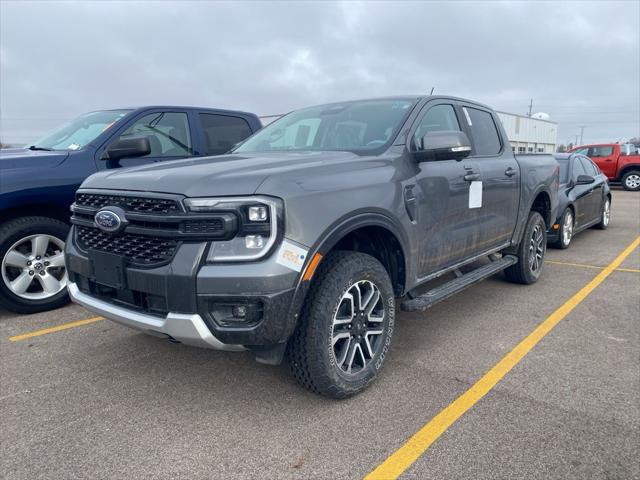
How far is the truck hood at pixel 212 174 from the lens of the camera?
2.45m

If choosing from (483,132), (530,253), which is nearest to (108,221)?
(483,132)

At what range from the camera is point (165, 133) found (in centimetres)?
537

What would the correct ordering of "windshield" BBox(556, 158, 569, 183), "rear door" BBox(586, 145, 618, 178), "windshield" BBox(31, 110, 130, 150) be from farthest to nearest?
1. "rear door" BBox(586, 145, 618, 178)
2. "windshield" BBox(556, 158, 569, 183)
3. "windshield" BBox(31, 110, 130, 150)

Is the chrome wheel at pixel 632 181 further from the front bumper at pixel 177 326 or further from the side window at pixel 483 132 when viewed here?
the front bumper at pixel 177 326

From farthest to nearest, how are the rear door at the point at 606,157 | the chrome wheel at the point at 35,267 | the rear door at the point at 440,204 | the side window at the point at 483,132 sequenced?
the rear door at the point at 606,157
the side window at the point at 483,132
the chrome wheel at the point at 35,267
the rear door at the point at 440,204

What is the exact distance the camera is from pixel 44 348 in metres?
3.70

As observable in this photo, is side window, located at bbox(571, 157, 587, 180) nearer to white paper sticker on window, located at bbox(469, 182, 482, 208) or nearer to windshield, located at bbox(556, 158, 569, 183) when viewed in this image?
windshield, located at bbox(556, 158, 569, 183)

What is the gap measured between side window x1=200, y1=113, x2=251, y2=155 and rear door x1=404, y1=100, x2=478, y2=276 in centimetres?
277

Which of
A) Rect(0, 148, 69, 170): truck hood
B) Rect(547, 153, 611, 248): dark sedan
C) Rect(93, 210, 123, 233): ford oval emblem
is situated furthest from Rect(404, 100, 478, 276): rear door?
Rect(547, 153, 611, 248): dark sedan

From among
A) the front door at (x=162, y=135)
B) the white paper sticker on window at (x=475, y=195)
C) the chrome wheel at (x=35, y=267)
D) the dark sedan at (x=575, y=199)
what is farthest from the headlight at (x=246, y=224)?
the dark sedan at (x=575, y=199)

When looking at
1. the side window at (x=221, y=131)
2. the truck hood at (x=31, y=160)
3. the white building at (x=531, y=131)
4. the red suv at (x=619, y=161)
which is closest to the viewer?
the truck hood at (x=31, y=160)

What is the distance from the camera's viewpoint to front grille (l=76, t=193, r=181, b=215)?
2.46 m

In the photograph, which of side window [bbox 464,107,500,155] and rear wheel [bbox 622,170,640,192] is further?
rear wheel [bbox 622,170,640,192]

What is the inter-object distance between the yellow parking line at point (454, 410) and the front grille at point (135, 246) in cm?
146
